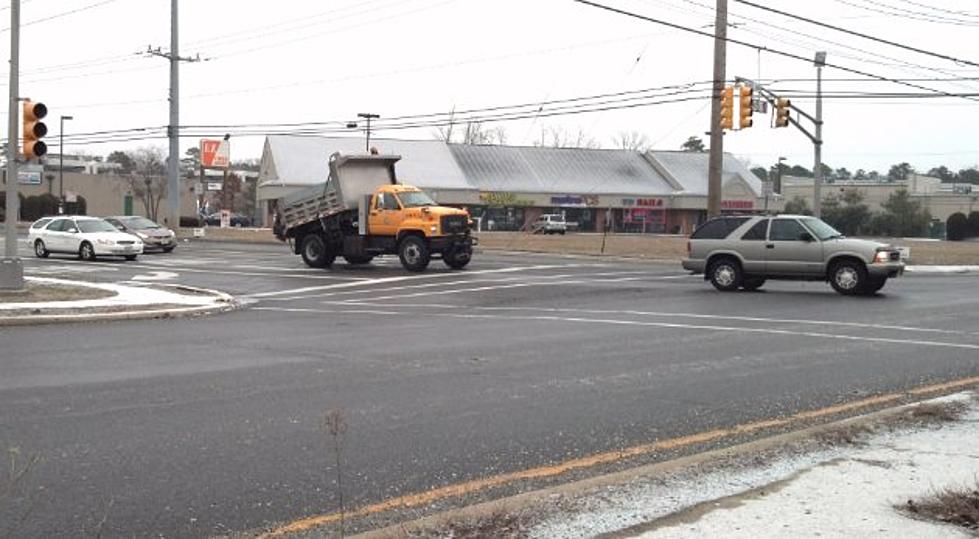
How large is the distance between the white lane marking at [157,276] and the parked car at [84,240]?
5.22 metres

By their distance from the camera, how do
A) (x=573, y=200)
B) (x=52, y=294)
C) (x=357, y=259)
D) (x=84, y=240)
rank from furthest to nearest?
(x=573, y=200), (x=84, y=240), (x=357, y=259), (x=52, y=294)

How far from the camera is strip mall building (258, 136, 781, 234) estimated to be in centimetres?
7688

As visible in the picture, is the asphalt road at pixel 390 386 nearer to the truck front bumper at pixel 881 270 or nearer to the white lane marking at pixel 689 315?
the white lane marking at pixel 689 315

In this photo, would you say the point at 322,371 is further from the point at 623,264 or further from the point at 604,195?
the point at 604,195

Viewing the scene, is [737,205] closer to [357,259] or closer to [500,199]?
[500,199]

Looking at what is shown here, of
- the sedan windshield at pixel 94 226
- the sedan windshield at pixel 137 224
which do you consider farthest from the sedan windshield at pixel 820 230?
the sedan windshield at pixel 137 224

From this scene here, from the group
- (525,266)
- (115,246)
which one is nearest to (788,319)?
(525,266)

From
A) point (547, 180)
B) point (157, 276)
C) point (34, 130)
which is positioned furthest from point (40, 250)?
point (547, 180)

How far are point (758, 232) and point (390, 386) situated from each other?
1396cm

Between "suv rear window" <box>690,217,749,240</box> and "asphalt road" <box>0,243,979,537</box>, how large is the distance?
265cm

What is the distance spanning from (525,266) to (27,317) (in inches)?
681

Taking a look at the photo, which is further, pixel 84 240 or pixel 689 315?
pixel 84 240

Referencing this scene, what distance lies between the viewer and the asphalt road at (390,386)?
5484 millimetres

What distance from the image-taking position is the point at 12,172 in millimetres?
17172
